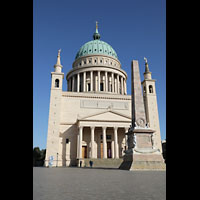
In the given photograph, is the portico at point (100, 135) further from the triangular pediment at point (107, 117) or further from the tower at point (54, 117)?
the tower at point (54, 117)

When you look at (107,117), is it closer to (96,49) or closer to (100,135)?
(100,135)

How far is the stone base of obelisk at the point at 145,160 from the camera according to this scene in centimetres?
1491

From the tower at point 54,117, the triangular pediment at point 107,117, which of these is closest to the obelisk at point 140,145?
the triangular pediment at point 107,117

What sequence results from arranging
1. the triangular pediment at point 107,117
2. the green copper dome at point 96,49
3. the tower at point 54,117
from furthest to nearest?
the green copper dome at point 96,49
the triangular pediment at point 107,117
the tower at point 54,117

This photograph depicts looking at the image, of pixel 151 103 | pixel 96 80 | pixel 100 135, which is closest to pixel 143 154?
pixel 100 135

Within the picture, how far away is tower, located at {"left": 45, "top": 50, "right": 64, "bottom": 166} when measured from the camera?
118 feet

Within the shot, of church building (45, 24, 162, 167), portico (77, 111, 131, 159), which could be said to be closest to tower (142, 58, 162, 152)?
church building (45, 24, 162, 167)

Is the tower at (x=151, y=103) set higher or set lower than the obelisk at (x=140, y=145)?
higher

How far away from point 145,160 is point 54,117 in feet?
86.3

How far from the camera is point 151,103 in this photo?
45.8 metres
